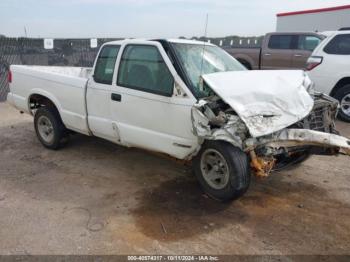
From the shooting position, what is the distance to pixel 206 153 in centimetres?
417

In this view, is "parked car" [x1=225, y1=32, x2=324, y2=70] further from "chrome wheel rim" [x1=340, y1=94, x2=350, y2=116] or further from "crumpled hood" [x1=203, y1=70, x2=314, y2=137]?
"crumpled hood" [x1=203, y1=70, x2=314, y2=137]

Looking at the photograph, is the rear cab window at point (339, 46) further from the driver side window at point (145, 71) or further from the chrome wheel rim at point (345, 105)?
the driver side window at point (145, 71)

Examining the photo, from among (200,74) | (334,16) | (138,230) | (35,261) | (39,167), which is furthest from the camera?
(334,16)

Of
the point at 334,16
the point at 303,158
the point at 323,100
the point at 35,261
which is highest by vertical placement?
the point at 334,16

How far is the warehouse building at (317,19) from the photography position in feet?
58.7

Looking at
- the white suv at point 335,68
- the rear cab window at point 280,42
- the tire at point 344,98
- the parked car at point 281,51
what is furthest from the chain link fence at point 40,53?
the tire at point 344,98

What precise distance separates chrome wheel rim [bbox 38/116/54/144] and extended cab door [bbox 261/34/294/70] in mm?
7899

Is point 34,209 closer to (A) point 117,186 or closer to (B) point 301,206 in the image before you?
(A) point 117,186

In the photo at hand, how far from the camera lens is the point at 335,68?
792cm

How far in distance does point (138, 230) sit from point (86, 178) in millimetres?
1623

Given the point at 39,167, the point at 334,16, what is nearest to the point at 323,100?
the point at 39,167

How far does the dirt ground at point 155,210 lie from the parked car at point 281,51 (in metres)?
6.48

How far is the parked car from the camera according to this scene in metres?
11.4

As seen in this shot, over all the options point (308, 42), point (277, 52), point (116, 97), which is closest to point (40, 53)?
point (277, 52)
